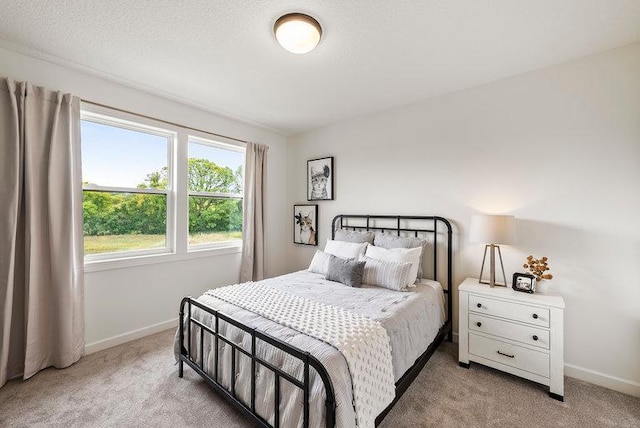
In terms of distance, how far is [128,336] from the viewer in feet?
9.09

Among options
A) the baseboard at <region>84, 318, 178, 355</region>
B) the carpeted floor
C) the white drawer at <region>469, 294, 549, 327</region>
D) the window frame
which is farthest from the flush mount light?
the baseboard at <region>84, 318, 178, 355</region>

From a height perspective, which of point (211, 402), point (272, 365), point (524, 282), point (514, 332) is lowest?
point (211, 402)

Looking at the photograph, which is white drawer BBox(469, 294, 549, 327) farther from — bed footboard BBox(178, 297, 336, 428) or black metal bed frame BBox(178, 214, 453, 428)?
bed footboard BBox(178, 297, 336, 428)

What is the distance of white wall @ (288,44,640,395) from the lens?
208 centimetres

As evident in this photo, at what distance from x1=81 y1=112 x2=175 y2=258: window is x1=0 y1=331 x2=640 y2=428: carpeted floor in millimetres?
1146

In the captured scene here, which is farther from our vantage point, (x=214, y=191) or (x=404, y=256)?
(x=214, y=191)

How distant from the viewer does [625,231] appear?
2076 millimetres

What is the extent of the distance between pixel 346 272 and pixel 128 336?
231cm

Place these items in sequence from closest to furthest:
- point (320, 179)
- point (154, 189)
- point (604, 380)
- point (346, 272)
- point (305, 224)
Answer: point (604, 380) < point (346, 272) < point (154, 189) < point (320, 179) < point (305, 224)

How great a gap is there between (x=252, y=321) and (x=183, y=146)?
7.79 feet

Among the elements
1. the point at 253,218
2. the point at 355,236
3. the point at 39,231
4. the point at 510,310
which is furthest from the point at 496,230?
the point at 39,231

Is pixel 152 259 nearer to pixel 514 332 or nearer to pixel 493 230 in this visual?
pixel 493 230

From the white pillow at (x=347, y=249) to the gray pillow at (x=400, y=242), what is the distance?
170 mm

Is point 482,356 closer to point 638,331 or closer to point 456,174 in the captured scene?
point 638,331
